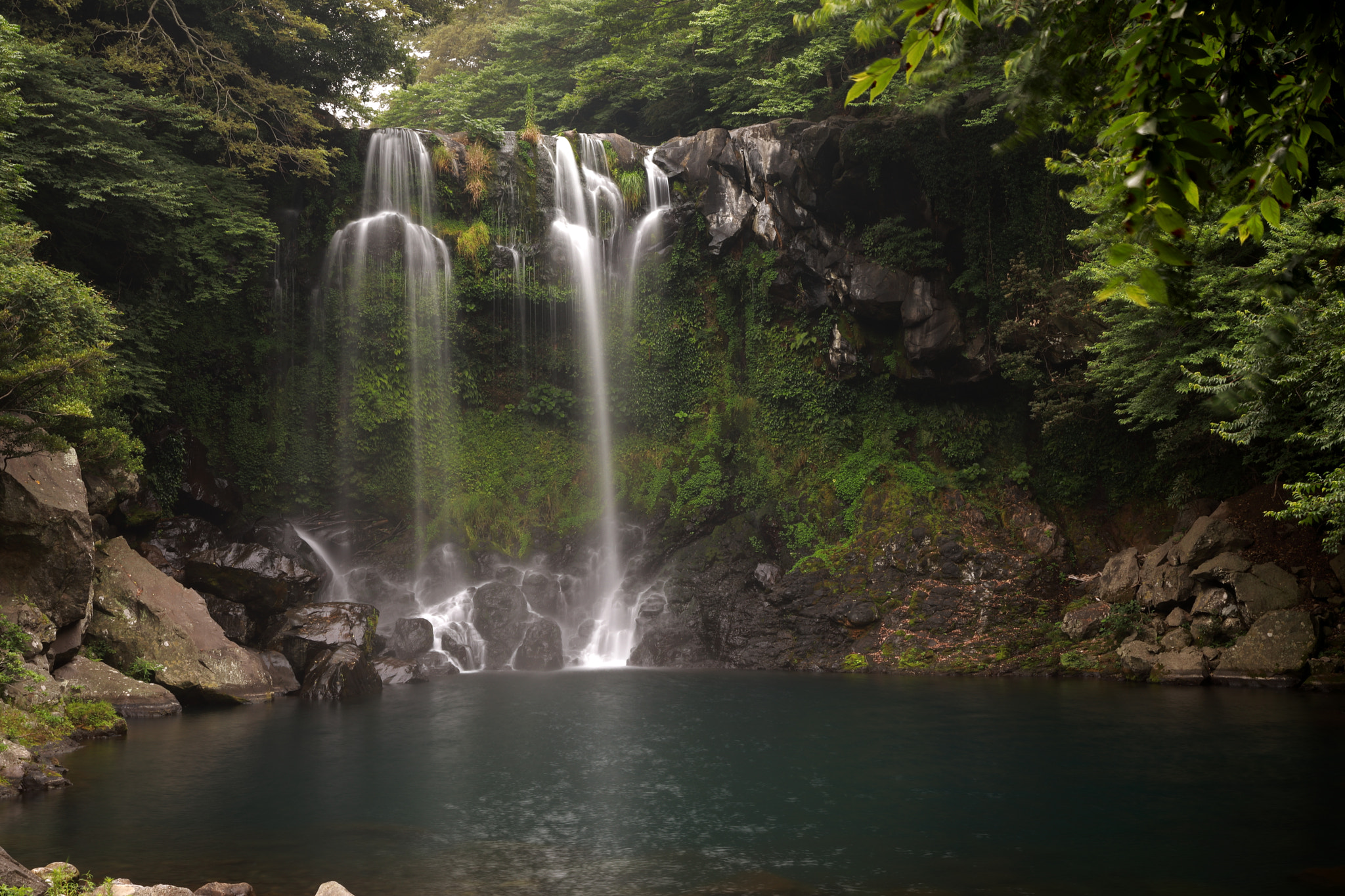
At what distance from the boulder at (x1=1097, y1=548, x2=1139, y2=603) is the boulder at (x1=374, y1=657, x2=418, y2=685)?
14799 millimetres

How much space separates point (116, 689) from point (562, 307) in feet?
48.2

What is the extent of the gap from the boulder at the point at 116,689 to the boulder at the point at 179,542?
14.7 ft

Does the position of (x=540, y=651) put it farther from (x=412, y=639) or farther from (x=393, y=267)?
(x=393, y=267)

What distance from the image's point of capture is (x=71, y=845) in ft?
24.0

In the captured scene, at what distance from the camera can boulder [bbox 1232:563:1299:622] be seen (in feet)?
49.2

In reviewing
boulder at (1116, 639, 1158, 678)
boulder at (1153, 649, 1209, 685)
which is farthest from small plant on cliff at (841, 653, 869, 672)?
boulder at (1153, 649, 1209, 685)

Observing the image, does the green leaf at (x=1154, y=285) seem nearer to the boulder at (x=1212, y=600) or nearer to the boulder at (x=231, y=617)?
the boulder at (x=1212, y=600)

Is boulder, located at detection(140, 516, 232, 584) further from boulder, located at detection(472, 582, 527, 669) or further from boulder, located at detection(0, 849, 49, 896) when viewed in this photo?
boulder, located at detection(0, 849, 49, 896)

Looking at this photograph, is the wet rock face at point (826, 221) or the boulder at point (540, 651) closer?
the boulder at point (540, 651)

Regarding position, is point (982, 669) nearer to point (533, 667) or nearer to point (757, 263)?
point (533, 667)

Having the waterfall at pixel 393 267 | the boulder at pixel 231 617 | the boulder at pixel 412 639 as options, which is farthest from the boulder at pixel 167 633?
the waterfall at pixel 393 267

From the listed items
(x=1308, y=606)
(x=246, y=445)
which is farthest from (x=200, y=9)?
(x=1308, y=606)

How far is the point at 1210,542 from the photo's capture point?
1636 centimetres

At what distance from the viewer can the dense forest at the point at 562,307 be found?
15680 mm
